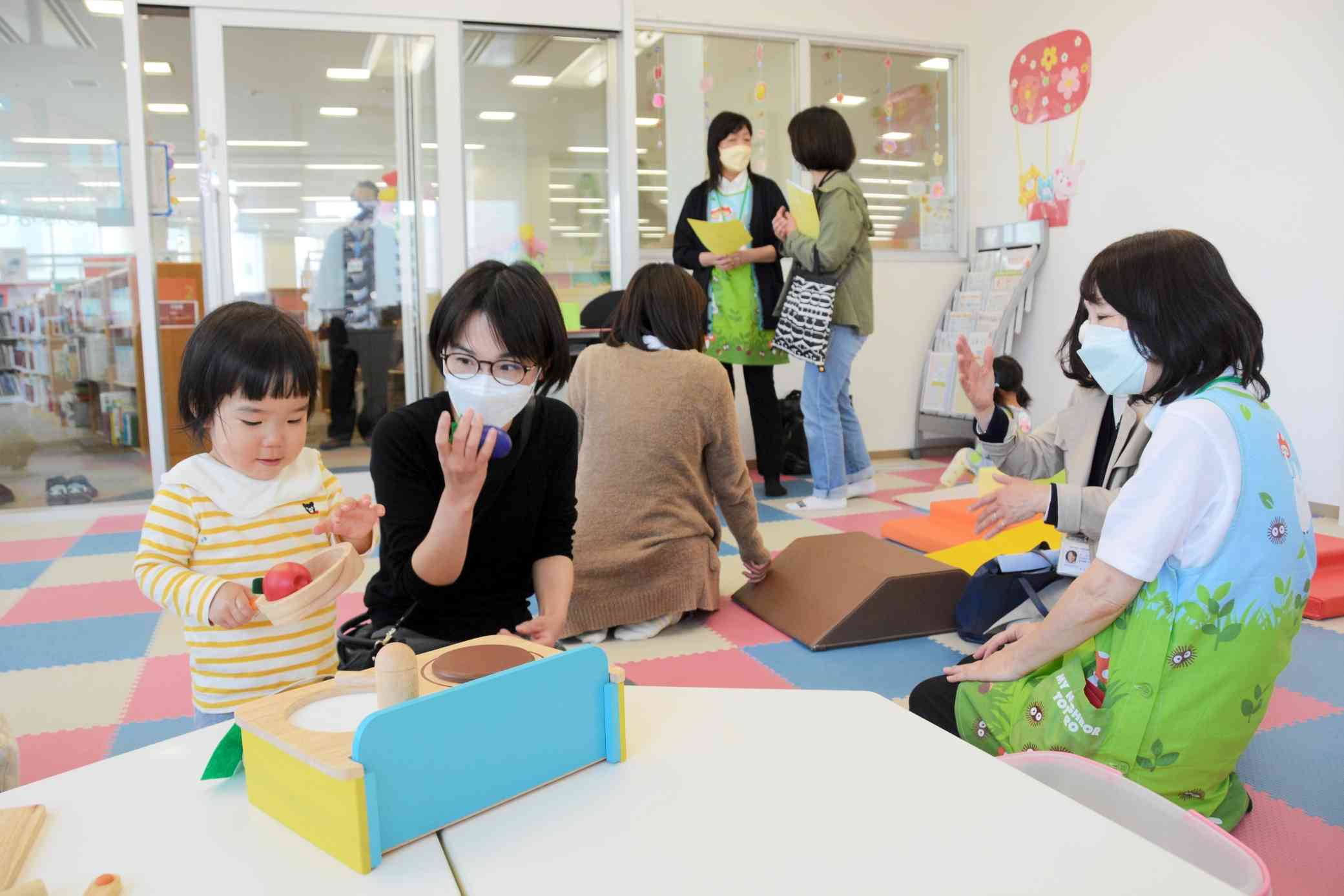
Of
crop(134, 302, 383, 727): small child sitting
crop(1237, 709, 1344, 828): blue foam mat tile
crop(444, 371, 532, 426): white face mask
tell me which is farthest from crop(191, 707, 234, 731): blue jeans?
crop(1237, 709, 1344, 828): blue foam mat tile

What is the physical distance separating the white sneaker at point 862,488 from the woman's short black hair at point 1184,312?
310 cm

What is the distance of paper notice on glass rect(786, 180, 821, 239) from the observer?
4215mm

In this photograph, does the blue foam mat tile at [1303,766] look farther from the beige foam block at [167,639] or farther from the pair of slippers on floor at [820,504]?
the beige foam block at [167,639]

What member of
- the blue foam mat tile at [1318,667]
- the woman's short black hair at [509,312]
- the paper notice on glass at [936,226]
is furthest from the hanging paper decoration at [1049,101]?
the woman's short black hair at [509,312]

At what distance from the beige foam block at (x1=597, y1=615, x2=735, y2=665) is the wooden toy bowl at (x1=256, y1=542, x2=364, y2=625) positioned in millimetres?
1490

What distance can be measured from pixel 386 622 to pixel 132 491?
3629 millimetres

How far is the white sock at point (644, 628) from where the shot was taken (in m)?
2.80

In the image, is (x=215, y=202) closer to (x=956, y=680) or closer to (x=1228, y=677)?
(x=956, y=680)

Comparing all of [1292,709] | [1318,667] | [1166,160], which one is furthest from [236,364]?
[1166,160]

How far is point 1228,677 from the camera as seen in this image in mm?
1440

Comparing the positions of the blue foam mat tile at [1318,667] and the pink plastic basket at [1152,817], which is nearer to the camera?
the pink plastic basket at [1152,817]

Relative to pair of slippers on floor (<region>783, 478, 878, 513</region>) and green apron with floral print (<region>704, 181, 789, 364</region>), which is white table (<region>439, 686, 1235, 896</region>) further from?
green apron with floral print (<region>704, 181, 789, 364</region>)

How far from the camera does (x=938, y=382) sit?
18.8ft

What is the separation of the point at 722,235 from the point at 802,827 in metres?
3.89
